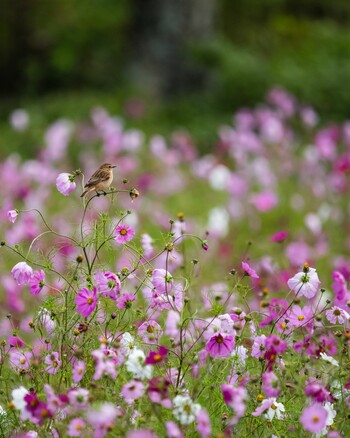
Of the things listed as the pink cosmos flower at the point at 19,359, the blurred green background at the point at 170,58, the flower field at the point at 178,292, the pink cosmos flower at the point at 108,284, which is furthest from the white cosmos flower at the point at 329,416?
the blurred green background at the point at 170,58

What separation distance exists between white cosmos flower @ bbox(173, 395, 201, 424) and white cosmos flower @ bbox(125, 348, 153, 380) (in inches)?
3.8

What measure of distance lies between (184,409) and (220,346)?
0.26m

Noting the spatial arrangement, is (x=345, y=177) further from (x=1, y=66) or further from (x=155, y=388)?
(x=1, y=66)

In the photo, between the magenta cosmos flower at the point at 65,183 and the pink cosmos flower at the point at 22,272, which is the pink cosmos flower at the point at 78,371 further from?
the magenta cosmos flower at the point at 65,183

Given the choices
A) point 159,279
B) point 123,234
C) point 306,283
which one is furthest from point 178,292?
point 306,283

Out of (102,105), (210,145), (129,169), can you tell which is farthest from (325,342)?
(102,105)

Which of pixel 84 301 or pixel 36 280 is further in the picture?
pixel 36 280

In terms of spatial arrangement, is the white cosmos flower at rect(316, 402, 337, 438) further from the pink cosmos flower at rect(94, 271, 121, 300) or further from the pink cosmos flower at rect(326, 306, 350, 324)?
the pink cosmos flower at rect(94, 271, 121, 300)

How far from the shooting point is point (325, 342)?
253 cm

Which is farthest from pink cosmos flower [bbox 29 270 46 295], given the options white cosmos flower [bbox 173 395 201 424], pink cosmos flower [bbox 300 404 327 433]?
pink cosmos flower [bbox 300 404 327 433]

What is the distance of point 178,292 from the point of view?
8.00 ft

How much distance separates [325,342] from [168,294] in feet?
1.69

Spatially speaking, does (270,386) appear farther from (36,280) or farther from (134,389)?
(36,280)

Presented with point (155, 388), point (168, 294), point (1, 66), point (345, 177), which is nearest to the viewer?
point (155, 388)
